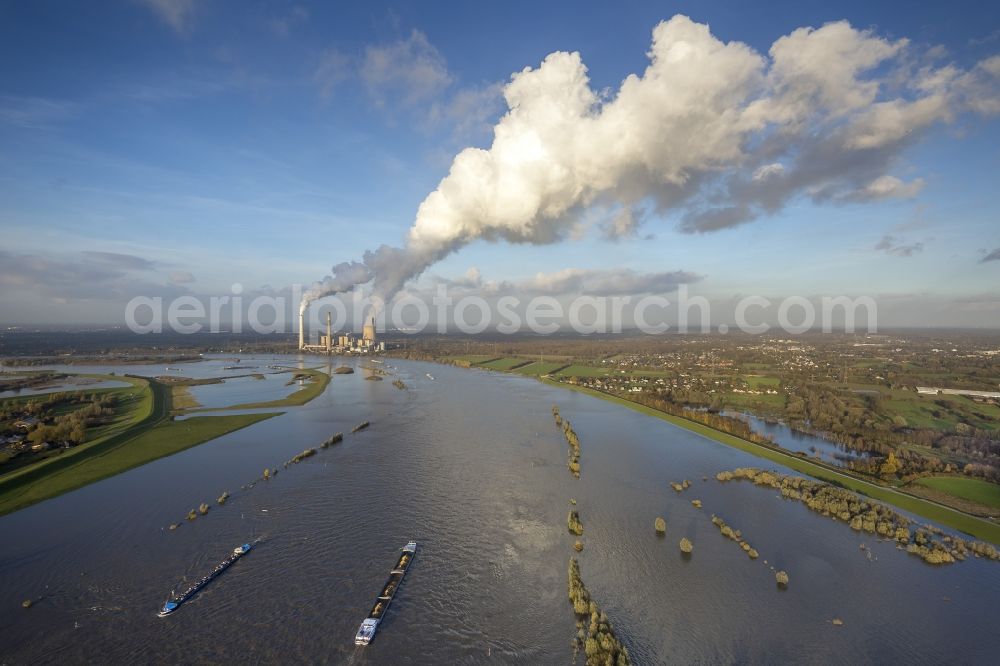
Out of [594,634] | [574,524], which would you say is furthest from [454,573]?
[574,524]

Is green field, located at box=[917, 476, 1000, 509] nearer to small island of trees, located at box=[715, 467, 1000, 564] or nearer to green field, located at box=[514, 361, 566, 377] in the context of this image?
small island of trees, located at box=[715, 467, 1000, 564]

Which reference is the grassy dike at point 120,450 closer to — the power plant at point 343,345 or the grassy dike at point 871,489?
the grassy dike at point 871,489

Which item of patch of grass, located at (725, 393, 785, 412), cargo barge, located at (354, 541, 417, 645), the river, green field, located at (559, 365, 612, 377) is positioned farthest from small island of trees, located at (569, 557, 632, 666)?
green field, located at (559, 365, 612, 377)

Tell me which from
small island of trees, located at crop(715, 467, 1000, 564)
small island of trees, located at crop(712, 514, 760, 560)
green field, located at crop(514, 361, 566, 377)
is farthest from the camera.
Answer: green field, located at crop(514, 361, 566, 377)

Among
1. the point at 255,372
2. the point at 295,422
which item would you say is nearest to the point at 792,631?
the point at 295,422

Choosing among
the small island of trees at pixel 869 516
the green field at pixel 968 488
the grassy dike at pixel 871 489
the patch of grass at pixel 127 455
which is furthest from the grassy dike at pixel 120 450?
the green field at pixel 968 488
